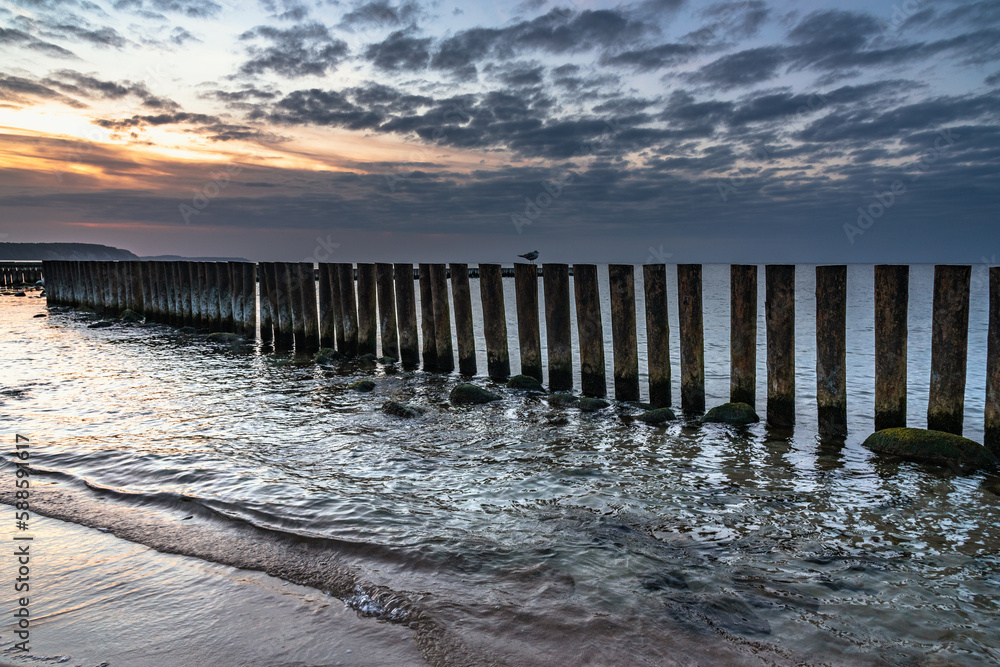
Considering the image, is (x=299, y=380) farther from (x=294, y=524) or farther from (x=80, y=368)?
(x=294, y=524)

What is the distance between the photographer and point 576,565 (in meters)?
3.77

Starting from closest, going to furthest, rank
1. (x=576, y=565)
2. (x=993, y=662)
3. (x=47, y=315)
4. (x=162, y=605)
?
(x=993, y=662) → (x=162, y=605) → (x=576, y=565) → (x=47, y=315)

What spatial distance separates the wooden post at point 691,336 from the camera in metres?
7.83

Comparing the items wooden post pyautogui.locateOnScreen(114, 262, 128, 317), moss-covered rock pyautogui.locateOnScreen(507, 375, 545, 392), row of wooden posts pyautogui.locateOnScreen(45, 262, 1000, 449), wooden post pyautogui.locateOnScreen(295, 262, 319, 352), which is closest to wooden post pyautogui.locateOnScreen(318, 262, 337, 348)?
row of wooden posts pyautogui.locateOnScreen(45, 262, 1000, 449)

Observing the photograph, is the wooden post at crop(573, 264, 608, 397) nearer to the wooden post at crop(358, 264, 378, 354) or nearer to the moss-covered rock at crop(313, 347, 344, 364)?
the wooden post at crop(358, 264, 378, 354)

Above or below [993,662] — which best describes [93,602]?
above

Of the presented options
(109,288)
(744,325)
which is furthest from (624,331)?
(109,288)

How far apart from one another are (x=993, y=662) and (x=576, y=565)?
2.14 metres

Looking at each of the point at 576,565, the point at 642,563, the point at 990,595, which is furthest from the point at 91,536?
the point at 990,595

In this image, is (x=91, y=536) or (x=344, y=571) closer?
(x=344, y=571)

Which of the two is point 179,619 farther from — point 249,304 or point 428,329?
point 249,304

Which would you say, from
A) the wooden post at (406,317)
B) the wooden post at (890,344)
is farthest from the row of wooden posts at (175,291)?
the wooden post at (890,344)

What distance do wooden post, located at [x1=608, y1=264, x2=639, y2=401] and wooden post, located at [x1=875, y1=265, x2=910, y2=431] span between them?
9.49 ft

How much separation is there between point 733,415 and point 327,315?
28.5 feet
